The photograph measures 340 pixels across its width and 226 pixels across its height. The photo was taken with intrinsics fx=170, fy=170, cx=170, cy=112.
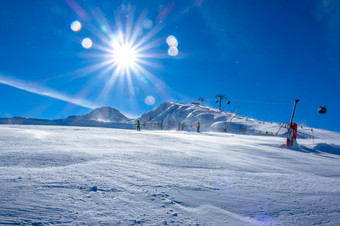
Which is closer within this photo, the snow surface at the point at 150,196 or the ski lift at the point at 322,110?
the snow surface at the point at 150,196

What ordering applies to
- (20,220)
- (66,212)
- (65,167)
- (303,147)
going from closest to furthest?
(20,220)
(66,212)
(65,167)
(303,147)

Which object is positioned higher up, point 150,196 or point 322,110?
point 322,110

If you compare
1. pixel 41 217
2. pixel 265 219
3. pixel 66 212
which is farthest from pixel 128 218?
pixel 265 219

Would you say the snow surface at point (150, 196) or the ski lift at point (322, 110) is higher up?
the ski lift at point (322, 110)

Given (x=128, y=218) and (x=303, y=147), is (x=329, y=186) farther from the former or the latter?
(x=303, y=147)

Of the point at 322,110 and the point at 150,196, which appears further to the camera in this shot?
the point at 322,110

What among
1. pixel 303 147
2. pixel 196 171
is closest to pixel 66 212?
pixel 196 171

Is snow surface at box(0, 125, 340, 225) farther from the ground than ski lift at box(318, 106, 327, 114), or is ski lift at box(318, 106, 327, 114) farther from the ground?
ski lift at box(318, 106, 327, 114)

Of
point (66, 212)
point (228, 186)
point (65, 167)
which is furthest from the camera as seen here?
point (65, 167)

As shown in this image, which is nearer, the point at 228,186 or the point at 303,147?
the point at 228,186

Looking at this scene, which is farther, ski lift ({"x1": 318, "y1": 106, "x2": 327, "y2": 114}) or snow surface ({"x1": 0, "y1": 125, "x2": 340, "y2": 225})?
ski lift ({"x1": 318, "y1": 106, "x2": 327, "y2": 114})

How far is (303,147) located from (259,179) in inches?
448

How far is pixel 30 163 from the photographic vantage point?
3.19m

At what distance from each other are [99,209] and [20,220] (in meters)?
0.66
